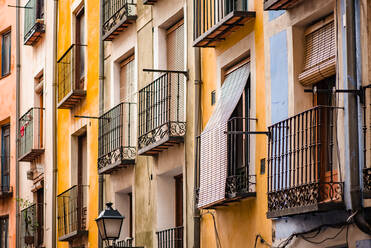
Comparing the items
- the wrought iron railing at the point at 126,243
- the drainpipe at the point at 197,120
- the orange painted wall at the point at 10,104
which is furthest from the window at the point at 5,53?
the drainpipe at the point at 197,120

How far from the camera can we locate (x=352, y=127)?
13.6 metres

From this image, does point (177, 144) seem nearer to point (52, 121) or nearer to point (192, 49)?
point (192, 49)

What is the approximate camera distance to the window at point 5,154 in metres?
35.5

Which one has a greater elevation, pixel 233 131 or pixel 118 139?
pixel 118 139

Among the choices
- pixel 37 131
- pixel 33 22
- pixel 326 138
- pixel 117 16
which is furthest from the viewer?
pixel 33 22

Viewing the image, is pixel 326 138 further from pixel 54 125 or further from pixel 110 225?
pixel 54 125

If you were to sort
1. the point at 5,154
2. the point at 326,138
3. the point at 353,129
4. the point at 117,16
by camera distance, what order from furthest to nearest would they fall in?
the point at 5,154
the point at 117,16
the point at 326,138
the point at 353,129

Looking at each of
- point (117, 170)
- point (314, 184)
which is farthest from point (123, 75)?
point (314, 184)

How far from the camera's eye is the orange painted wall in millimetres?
34250

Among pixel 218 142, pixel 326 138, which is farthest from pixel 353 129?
pixel 218 142

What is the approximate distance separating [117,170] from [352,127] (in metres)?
11.4

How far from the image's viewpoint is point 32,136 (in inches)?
1261

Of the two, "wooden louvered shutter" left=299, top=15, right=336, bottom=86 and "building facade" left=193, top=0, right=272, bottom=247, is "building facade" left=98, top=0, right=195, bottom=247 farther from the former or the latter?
"wooden louvered shutter" left=299, top=15, right=336, bottom=86

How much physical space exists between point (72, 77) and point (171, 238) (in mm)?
8442
